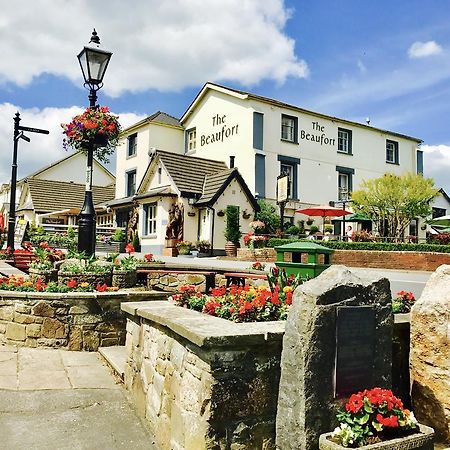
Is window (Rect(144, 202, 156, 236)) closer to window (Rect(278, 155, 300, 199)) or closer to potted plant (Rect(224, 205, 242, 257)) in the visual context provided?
potted plant (Rect(224, 205, 242, 257))

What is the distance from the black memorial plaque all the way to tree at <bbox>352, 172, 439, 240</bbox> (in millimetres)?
19645

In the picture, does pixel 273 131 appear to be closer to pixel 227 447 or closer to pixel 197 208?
pixel 197 208

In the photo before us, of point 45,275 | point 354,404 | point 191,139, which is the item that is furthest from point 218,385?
point 191,139

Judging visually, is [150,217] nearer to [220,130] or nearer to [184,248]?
[184,248]

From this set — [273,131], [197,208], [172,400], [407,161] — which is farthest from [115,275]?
[407,161]

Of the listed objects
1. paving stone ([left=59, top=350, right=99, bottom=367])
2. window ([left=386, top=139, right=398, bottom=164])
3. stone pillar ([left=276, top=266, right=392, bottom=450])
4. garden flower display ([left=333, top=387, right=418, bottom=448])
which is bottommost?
paving stone ([left=59, top=350, right=99, bottom=367])

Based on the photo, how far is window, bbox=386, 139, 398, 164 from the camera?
34344 mm

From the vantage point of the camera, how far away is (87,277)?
7910 mm

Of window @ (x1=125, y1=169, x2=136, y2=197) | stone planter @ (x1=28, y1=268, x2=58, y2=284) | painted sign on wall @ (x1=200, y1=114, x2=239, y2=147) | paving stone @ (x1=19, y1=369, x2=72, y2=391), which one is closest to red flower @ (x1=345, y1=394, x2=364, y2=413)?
paving stone @ (x1=19, y1=369, x2=72, y2=391)

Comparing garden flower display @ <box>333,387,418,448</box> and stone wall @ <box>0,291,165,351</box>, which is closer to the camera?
garden flower display @ <box>333,387,418,448</box>

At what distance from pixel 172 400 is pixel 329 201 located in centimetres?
2792

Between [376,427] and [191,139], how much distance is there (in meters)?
30.7

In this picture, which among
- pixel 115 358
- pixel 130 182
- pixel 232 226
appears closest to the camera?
pixel 115 358

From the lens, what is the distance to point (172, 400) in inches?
151
